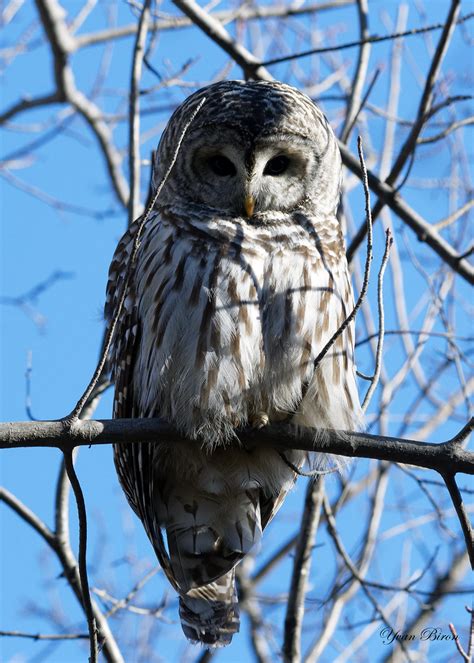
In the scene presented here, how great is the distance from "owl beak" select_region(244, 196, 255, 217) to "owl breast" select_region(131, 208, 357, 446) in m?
0.12

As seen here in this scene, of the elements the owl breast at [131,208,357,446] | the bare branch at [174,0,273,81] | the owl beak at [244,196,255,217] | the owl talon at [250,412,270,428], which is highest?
the bare branch at [174,0,273,81]

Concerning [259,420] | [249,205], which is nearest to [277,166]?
[249,205]

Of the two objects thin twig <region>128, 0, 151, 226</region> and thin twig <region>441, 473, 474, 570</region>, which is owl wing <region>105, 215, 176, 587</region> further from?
thin twig <region>441, 473, 474, 570</region>

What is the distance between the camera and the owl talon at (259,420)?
379cm

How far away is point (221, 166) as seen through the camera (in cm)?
438

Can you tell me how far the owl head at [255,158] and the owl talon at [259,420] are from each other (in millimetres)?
862

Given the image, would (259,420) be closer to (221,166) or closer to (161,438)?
(161,438)

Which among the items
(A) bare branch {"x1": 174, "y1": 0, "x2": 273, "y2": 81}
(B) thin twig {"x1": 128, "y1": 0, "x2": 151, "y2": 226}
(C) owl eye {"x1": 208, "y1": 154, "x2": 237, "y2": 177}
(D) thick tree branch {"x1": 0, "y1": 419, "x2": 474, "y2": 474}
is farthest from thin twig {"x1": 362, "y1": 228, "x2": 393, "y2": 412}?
(A) bare branch {"x1": 174, "y1": 0, "x2": 273, "y2": 81}

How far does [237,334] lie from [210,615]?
4.47 feet

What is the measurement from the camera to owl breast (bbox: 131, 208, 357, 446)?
3771 mm

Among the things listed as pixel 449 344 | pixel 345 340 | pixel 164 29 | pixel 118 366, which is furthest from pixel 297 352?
pixel 164 29

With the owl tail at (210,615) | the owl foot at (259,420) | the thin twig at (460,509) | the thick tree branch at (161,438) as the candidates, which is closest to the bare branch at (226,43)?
the owl foot at (259,420)

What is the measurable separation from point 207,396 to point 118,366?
63 centimetres

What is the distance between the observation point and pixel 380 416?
5.43 metres
